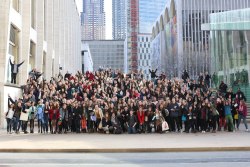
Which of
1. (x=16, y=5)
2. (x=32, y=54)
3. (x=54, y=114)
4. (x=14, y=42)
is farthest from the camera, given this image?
(x=32, y=54)

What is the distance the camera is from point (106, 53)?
614 feet

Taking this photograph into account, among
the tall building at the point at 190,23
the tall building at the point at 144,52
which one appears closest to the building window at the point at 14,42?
the tall building at the point at 190,23

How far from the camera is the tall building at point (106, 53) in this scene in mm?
186188

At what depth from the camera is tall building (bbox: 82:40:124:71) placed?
186188 mm

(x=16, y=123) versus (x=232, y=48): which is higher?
(x=232, y=48)

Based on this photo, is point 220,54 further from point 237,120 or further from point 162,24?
point 162,24

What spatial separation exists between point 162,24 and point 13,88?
321ft

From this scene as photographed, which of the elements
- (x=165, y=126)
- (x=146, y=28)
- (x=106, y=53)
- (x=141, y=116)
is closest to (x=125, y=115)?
(x=141, y=116)

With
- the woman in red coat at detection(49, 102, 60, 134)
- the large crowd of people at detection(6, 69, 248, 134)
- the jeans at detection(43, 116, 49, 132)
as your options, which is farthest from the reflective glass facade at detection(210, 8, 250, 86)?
the jeans at detection(43, 116, 49, 132)

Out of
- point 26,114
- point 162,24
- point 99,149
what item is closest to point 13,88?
point 26,114

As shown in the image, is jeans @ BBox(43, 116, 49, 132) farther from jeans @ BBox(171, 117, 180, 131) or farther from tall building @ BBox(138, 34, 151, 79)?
tall building @ BBox(138, 34, 151, 79)

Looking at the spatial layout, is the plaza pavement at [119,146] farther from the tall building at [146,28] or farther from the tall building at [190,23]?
the tall building at [146,28]

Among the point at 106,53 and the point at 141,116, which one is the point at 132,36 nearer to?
the point at 106,53

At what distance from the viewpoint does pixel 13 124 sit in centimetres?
1984
